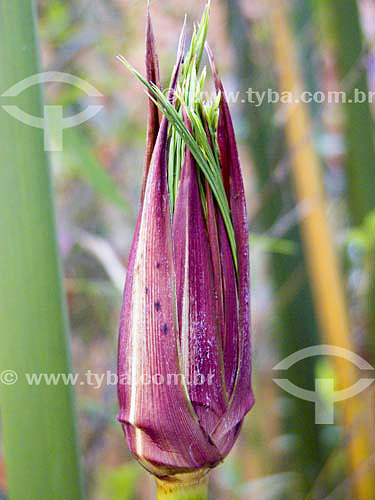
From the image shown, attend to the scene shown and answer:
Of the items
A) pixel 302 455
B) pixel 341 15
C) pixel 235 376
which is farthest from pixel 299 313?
pixel 235 376

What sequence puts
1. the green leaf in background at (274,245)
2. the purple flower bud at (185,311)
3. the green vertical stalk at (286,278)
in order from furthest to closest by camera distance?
the green vertical stalk at (286,278) → the green leaf in background at (274,245) → the purple flower bud at (185,311)

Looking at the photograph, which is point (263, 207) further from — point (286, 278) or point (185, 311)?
point (185, 311)

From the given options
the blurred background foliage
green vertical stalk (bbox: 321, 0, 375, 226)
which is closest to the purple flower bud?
the blurred background foliage

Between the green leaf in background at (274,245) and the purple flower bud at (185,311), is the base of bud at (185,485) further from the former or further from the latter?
the green leaf in background at (274,245)

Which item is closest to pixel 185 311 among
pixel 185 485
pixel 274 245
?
pixel 185 485

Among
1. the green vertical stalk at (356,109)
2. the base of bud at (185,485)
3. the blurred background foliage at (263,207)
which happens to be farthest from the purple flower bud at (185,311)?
the green vertical stalk at (356,109)
